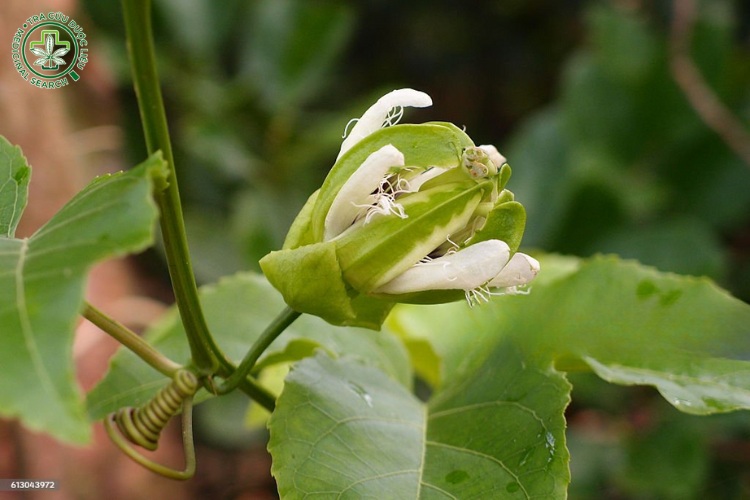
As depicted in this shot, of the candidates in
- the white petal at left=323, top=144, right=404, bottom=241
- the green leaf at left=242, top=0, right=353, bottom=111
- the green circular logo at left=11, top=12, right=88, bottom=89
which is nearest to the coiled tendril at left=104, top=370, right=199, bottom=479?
the white petal at left=323, top=144, right=404, bottom=241

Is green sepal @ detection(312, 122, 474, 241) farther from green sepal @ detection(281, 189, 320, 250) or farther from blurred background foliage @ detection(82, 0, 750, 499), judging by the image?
blurred background foliage @ detection(82, 0, 750, 499)

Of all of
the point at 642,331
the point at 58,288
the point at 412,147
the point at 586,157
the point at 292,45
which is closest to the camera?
the point at 58,288

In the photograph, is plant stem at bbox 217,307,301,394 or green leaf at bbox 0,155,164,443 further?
plant stem at bbox 217,307,301,394

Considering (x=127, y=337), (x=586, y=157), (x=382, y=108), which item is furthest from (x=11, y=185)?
(x=586, y=157)

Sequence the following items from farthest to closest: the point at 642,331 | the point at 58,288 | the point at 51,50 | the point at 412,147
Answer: the point at 51,50 → the point at 642,331 → the point at 412,147 → the point at 58,288

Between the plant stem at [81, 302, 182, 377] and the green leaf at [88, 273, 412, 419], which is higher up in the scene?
the plant stem at [81, 302, 182, 377]

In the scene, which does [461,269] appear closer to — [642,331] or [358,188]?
[358,188]
